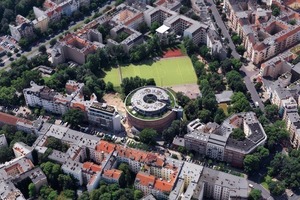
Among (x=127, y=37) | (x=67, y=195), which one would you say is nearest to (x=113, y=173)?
(x=67, y=195)

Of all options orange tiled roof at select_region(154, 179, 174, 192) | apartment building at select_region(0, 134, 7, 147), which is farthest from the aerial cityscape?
apartment building at select_region(0, 134, 7, 147)

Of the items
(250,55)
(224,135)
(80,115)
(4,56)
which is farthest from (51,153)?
(250,55)

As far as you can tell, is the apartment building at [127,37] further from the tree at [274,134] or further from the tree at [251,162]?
the tree at [251,162]

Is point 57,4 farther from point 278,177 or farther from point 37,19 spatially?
point 278,177

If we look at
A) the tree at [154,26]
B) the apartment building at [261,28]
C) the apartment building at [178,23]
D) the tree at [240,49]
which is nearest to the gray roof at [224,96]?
the apartment building at [261,28]

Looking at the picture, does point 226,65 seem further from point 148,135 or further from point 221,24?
point 148,135
